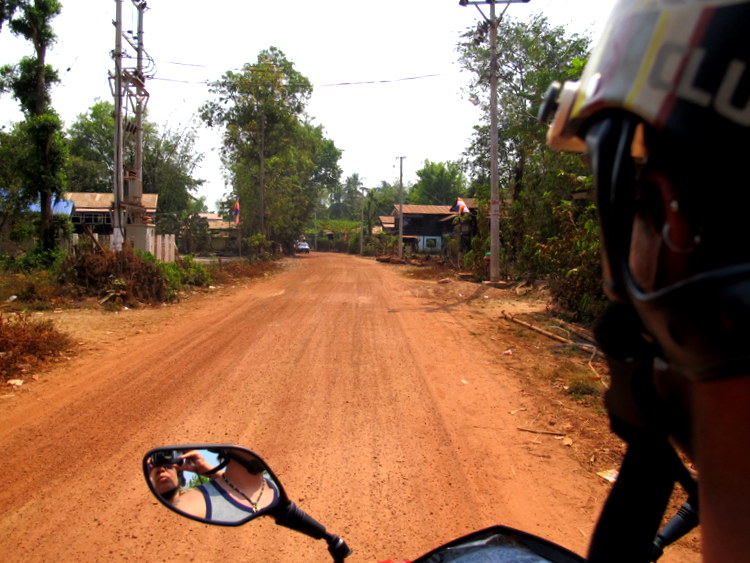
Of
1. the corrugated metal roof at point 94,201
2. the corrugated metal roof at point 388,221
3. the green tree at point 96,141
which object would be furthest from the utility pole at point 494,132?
the corrugated metal roof at point 388,221

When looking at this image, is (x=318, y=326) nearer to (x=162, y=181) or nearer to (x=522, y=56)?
(x=522, y=56)

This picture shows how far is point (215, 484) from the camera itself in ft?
4.73

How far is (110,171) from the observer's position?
4547 centimetres

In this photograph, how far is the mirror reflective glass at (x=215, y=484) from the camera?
1.42 metres

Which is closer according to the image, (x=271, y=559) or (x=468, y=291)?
(x=271, y=559)

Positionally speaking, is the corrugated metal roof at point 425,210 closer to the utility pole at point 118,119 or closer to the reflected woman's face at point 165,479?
the utility pole at point 118,119

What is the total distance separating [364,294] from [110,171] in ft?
124

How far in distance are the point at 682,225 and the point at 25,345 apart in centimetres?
803

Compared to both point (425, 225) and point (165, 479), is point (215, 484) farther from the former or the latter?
point (425, 225)

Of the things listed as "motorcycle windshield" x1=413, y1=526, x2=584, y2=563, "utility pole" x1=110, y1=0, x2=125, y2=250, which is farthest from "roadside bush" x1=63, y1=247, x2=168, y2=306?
"motorcycle windshield" x1=413, y1=526, x2=584, y2=563

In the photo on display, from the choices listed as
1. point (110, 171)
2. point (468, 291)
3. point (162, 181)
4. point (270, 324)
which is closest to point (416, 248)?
point (162, 181)

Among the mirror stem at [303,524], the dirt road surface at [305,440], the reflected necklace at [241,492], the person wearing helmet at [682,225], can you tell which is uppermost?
the person wearing helmet at [682,225]

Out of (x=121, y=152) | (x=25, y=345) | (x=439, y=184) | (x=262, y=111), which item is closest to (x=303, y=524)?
(x=25, y=345)

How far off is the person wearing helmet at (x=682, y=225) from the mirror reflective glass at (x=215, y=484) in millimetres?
952
